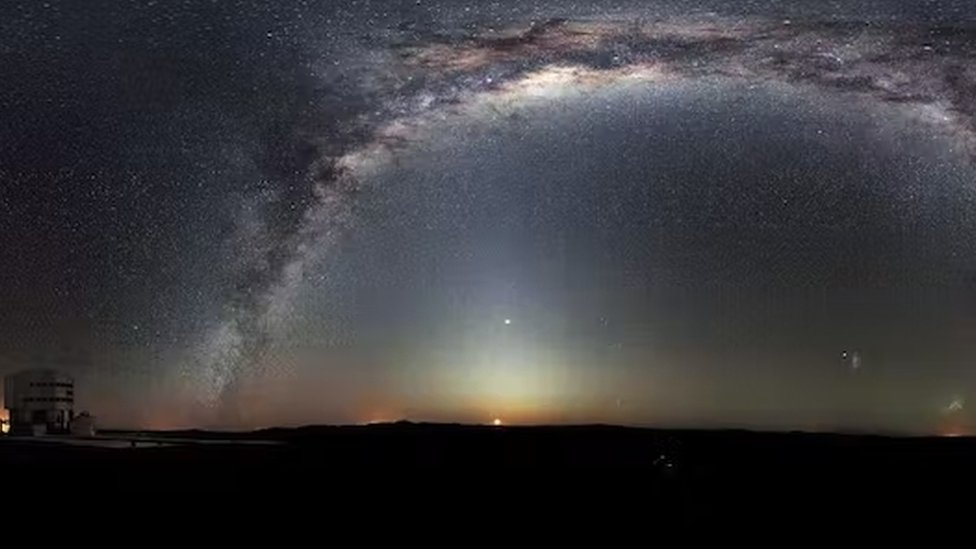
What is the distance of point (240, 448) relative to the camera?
37188 millimetres

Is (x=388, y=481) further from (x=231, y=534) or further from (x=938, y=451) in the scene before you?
(x=938, y=451)

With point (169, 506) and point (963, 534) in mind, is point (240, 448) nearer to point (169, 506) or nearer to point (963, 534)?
point (169, 506)

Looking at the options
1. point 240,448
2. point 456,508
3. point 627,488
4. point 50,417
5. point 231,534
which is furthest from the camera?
point 50,417

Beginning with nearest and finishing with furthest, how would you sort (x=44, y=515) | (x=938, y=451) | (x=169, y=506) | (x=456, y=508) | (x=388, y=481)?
(x=44, y=515) → (x=169, y=506) → (x=456, y=508) → (x=388, y=481) → (x=938, y=451)

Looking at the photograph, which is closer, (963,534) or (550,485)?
(963,534)

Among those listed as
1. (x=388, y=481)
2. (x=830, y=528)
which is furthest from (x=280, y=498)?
(x=830, y=528)

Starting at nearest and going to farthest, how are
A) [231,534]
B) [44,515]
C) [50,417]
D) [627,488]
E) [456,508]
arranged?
[231,534], [44,515], [456,508], [627,488], [50,417]

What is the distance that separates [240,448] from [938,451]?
73.1m

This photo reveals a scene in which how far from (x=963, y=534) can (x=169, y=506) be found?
610 inches

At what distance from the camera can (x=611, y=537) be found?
52.3 feet

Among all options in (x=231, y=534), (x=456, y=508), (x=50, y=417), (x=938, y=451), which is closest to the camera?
(x=231, y=534)

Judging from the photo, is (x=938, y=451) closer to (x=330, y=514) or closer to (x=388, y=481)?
(x=388, y=481)

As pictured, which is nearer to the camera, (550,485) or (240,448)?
(550,485)

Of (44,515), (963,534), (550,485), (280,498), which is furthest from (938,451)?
(44,515)
